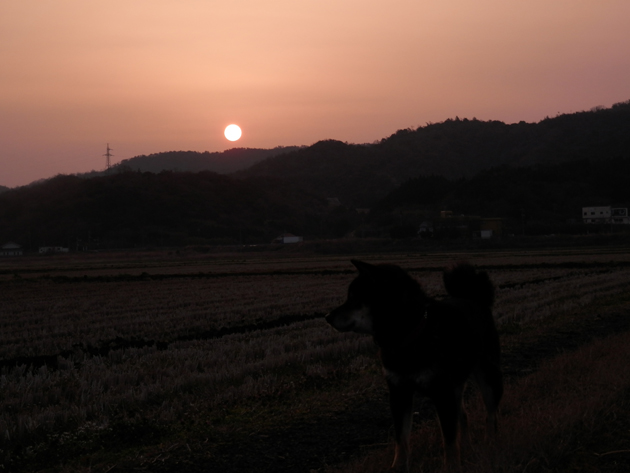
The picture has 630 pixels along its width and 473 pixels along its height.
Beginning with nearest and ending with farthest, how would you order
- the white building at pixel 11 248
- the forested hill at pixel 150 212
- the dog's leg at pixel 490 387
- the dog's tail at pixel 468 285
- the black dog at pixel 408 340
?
1. the black dog at pixel 408 340
2. the dog's leg at pixel 490 387
3. the dog's tail at pixel 468 285
4. the white building at pixel 11 248
5. the forested hill at pixel 150 212

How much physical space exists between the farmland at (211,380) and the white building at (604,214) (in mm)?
93453

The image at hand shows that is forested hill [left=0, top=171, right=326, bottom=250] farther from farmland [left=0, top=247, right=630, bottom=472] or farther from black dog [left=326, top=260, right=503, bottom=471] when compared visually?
black dog [left=326, top=260, right=503, bottom=471]

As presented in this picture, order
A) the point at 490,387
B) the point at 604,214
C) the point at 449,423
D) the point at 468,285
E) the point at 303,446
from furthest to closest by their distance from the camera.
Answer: the point at 604,214 → the point at 303,446 → the point at 468,285 → the point at 490,387 → the point at 449,423

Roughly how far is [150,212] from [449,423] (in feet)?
471

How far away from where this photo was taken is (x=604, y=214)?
106m

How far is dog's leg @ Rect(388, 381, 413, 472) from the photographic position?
475 centimetres

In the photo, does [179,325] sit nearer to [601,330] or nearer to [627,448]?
[601,330]

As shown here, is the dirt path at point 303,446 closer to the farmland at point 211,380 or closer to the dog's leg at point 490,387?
the farmland at point 211,380

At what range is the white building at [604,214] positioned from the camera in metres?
104

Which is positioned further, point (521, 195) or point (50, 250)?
point (50, 250)

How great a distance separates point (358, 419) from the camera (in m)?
6.80

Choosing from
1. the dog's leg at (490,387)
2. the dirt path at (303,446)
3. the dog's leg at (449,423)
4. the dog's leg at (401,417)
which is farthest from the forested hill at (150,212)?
the dog's leg at (449,423)

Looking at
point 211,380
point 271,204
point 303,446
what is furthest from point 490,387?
point 271,204

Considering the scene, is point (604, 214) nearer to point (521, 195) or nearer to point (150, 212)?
point (521, 195)
